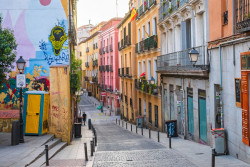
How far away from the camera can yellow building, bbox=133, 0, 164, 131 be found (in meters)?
25.7

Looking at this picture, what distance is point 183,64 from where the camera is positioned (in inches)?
720

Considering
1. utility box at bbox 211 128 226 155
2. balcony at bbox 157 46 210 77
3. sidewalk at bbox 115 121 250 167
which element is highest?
balcony at bbox 157 46 210 77

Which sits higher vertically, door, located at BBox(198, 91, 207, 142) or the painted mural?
the painted mural

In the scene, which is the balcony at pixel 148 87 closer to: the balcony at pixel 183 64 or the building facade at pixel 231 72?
the balcony at pixel 183 64

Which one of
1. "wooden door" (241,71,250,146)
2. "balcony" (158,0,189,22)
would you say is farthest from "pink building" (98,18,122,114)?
"wooden door" (241,71,250,146)

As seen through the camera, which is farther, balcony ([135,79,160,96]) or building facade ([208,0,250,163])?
balcony ([135,79,160,96])

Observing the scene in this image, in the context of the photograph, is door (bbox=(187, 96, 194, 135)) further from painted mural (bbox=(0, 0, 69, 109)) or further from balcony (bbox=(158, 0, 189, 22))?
painted mural (bbox=(0, 0, 69, 109))

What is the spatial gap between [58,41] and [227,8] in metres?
9.55

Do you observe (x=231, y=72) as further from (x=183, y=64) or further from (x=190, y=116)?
(x=190, y=116)

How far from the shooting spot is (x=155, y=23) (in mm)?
26891

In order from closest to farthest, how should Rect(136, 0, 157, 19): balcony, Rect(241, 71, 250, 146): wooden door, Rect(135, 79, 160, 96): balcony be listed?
Rect(241, 71, 250, 146): wooden door < Rect(135, 79, 160, 96): balcony < Rect(136, 0, 157, 19): balcony

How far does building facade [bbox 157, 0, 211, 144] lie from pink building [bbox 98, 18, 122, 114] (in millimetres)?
25540

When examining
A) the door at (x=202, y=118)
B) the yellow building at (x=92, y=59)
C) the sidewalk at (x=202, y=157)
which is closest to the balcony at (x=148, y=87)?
the door at (x=202, y=118)

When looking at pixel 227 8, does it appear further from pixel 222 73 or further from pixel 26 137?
pixel 26 137
